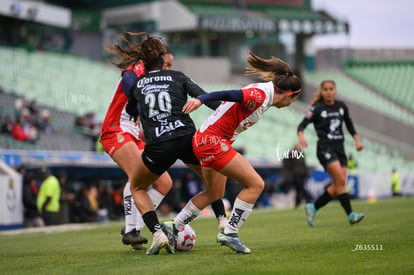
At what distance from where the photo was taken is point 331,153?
11.9 meters

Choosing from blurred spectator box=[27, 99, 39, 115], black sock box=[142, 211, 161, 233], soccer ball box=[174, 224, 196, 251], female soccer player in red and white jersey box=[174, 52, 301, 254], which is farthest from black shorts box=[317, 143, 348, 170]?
blurred spectator box=[27, 99, 39, 115]

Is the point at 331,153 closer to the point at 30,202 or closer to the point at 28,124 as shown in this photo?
the point at 30,202

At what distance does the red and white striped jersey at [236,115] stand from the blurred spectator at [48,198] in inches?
394

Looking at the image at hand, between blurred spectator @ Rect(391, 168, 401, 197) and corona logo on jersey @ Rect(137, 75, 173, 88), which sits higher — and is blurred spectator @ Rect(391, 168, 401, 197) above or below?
below

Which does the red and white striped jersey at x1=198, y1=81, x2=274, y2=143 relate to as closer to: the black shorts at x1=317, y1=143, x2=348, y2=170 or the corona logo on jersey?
the corona logo on jersey

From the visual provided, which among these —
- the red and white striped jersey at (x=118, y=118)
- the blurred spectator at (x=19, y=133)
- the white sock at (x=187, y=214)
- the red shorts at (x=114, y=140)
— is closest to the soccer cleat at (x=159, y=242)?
the white sock at (x=187, y=214)

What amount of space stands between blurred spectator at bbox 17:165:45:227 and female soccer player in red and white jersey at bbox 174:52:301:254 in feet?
34.3

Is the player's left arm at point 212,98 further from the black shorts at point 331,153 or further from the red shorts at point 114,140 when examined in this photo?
the black shorts at point 331,153

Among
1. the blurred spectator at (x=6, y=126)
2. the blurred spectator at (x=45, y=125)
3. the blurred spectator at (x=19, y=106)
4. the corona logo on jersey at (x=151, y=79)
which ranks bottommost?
the blurred spectator at (x=45, y=125)

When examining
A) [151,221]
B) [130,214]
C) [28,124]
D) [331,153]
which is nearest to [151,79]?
[151,221]

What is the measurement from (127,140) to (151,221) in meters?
1.36

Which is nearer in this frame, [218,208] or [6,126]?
[218,208]

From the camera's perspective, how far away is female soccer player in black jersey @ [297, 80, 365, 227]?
1183cm

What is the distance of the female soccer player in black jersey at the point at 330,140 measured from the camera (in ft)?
38.8
